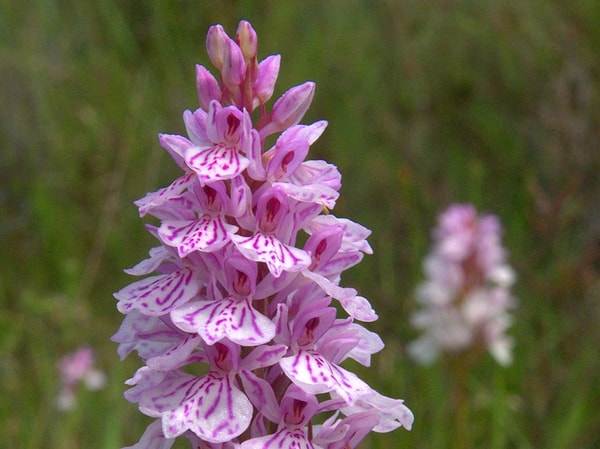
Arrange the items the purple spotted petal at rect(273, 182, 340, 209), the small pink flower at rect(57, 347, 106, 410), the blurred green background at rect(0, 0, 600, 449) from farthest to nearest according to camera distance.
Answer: the blurred green background at rect(0, 0, 600, 449)
the small pink flower at rect(57, 347, 106, 410)
the purple spotted petal at rect(273, 182, 340, 209)

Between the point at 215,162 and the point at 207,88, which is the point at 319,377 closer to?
the point at 215,162

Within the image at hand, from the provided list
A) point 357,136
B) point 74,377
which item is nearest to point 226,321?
point 74,377

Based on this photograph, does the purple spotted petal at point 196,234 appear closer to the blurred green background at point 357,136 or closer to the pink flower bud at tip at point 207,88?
the pink flower bud at tip at point 207,88

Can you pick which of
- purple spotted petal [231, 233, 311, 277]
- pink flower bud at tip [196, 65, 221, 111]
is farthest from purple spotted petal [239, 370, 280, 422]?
pink flower bud at tip [196, 65, 221, 111]

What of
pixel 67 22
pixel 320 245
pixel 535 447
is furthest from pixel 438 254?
pixel 67 22

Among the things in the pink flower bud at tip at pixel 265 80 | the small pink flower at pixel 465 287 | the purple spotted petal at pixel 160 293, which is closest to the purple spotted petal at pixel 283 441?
the purple spotted petal at pixel 160 293

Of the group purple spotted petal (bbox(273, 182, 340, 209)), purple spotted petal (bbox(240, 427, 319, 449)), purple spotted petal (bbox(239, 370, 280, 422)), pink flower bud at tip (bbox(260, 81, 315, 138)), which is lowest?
purple spotted petal (bbox(240, 427, 319, 449))

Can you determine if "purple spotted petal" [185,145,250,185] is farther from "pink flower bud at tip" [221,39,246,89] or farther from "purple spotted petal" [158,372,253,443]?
"purple spotted petal" [158,372,253,443]
